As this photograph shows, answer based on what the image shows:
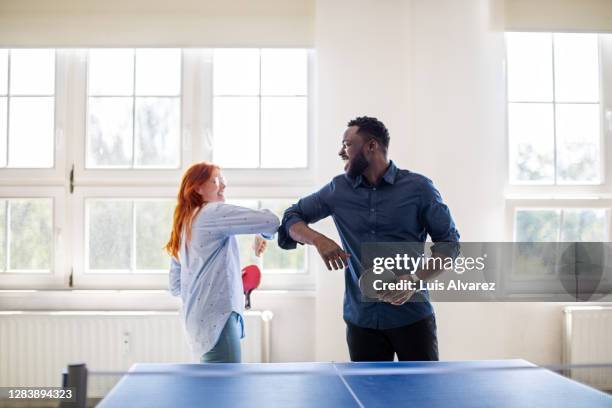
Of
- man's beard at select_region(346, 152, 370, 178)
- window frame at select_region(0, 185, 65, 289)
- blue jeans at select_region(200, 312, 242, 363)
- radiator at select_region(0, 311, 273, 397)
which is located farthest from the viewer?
window frame at select_region(0, 185, 65, 289)

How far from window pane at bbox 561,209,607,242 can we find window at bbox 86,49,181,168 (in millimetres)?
2361

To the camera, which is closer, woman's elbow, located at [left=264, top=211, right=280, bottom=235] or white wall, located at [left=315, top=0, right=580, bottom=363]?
woman's elbow, located at [left=264, top=211, right=280, bottom=235]

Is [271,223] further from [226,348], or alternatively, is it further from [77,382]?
[77,382]

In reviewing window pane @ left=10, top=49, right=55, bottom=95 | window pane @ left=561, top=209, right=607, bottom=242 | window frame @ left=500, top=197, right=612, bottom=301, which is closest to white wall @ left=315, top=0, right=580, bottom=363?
window frame @ left=500, top=197, right=612, bottom=301

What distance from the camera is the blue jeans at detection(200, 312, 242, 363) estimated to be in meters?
1.95

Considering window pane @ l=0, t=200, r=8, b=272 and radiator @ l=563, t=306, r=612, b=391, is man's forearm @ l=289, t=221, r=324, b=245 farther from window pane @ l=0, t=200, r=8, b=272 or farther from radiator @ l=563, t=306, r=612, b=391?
window pane @ l=0, t=200, r=8, b=272

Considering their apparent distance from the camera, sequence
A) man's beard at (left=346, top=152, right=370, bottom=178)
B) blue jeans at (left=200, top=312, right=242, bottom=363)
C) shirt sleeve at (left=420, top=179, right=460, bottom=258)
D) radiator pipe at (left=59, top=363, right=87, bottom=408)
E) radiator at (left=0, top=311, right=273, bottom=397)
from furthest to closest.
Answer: radiator at (left=0, top=311, right=273, bottom=397)
man's beard at (left=346, top=152, right=370, bottom=178)
shirt sleeve at (left=420, top=179, right=460, bottom=258)
blue jeans at (left=200, top=312, right=242, bottom=363)
radiator pipe at (left=59, top=363, right=87, bottom=408)

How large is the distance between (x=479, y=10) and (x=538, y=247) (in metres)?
1.43

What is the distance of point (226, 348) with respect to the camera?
195 centimetres

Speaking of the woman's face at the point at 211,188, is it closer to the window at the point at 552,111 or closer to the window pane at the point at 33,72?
the window pane at the point at 33,72

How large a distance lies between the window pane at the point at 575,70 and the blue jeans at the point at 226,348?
254cm

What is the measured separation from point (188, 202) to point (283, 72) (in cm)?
150

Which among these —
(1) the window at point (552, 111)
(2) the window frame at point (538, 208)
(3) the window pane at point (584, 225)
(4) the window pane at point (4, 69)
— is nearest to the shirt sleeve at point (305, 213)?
(2) the window frame at point (538, 208)

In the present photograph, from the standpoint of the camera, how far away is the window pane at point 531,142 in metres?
3.40
